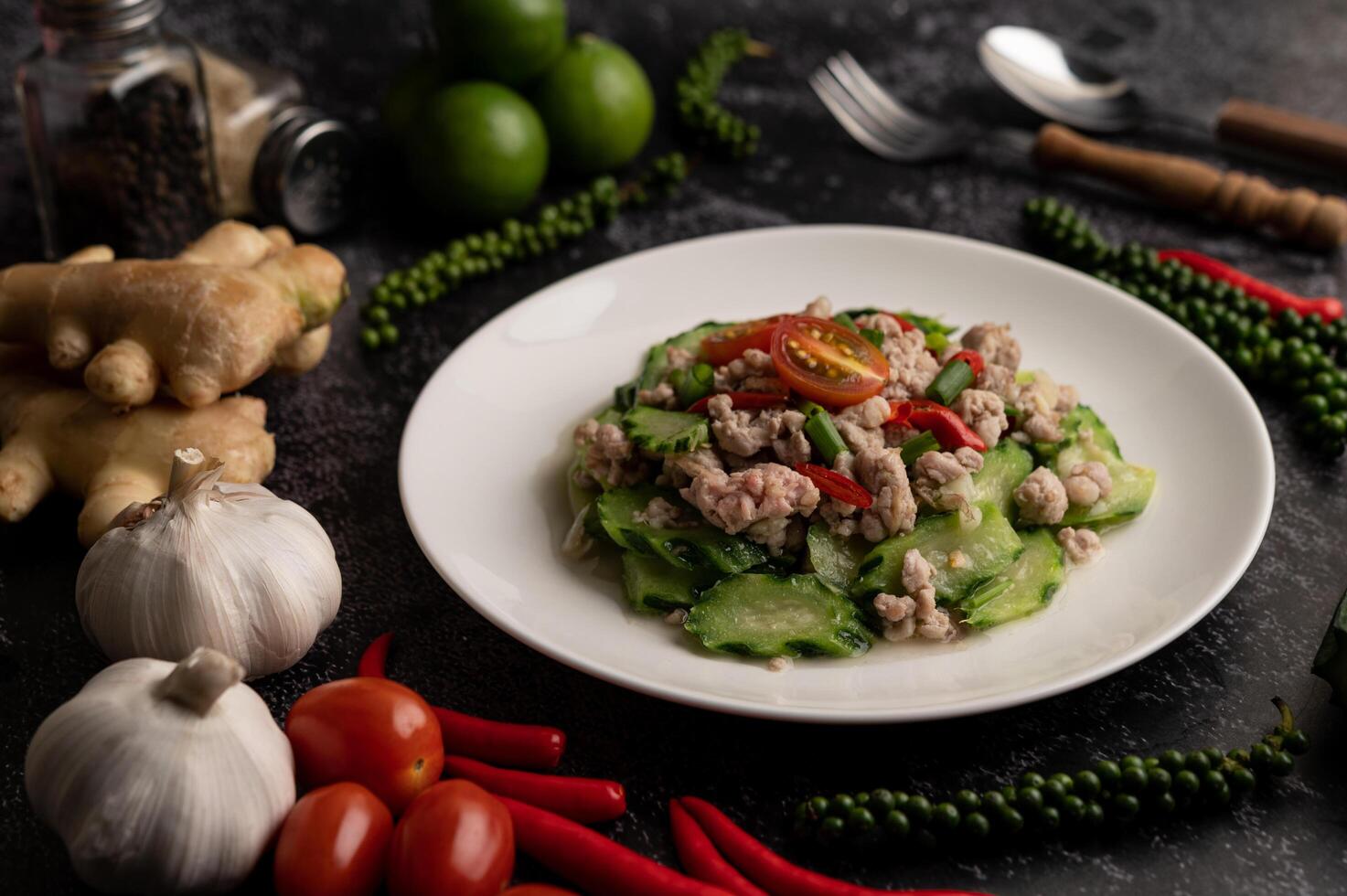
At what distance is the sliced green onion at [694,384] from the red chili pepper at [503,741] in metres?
0.88

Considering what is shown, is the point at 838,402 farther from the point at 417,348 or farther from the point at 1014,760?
the point at 417,348

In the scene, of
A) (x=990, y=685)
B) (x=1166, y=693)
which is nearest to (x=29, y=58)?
(x=990, y=685)

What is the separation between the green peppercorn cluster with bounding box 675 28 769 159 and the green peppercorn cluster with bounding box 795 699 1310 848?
10.1ft

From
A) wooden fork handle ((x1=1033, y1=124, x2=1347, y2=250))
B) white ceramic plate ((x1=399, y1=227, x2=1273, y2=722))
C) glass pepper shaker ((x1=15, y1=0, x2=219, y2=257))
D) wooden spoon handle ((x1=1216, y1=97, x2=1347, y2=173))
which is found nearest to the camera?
white ceramic plate ((x1=399, y1=227, x2=1273, y2=722))

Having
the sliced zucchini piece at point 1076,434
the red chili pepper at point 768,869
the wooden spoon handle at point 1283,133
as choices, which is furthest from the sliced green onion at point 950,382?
the wooden spoon handle at point 1283,133

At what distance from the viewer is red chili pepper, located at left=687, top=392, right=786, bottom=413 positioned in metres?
2.84

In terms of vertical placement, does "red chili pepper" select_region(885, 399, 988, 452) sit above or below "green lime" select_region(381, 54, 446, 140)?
above

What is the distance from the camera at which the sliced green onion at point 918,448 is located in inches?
108

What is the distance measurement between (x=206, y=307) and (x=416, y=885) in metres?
1.59

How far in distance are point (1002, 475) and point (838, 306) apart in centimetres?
101

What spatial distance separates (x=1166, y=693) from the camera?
8.55 feet

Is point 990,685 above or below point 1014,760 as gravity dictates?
above

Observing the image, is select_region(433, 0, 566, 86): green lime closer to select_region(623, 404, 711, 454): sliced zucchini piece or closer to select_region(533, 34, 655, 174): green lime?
select_region(533, 34, 655, 174): green lime

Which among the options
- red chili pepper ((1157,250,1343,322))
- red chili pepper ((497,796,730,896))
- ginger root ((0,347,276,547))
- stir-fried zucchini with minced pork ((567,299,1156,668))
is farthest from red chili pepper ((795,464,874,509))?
red chili pepper ((1157,250,1343,322))
